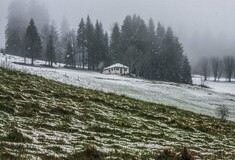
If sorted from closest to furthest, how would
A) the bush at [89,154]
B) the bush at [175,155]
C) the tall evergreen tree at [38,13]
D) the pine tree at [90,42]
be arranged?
the bush at [89,154] < the bush at [175,155] < the pine tree at [90,42] < the tall evergreen tree at [38,13]

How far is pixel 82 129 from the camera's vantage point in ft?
63.6

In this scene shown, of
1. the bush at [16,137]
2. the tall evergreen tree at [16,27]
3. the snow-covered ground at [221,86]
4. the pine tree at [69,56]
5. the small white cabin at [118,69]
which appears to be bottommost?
the snow-covered ground at [221,86]

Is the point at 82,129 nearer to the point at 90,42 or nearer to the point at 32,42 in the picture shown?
the point at 32,42

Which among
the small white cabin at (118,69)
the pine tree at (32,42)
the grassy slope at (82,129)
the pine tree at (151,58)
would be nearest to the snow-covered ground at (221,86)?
the pine tree at (151,58)

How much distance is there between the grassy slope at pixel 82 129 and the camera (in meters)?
14.4

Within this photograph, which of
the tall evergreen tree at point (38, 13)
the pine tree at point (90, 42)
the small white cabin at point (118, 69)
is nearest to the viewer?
the small white cabin at point (118, 69)

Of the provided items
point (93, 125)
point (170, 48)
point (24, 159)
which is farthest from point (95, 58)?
point (24, 159)

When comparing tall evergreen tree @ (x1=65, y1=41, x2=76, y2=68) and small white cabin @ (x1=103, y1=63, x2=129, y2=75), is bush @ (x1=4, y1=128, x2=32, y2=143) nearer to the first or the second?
small white cabin @ (x1=103, y1=63, x2=129, y2=75)

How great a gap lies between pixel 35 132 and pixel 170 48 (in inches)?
4363

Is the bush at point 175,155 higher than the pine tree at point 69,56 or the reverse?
the reverse

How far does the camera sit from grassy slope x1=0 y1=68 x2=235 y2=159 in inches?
567

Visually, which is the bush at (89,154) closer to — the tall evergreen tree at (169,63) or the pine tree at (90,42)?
the tall evergreen tree at (169,63)

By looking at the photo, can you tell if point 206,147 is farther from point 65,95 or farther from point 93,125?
point 65,95

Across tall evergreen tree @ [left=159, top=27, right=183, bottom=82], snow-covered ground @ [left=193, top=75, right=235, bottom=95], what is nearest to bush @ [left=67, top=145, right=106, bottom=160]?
snow-covered ground @ [left=193, top=75, right=235, bottom=95]
